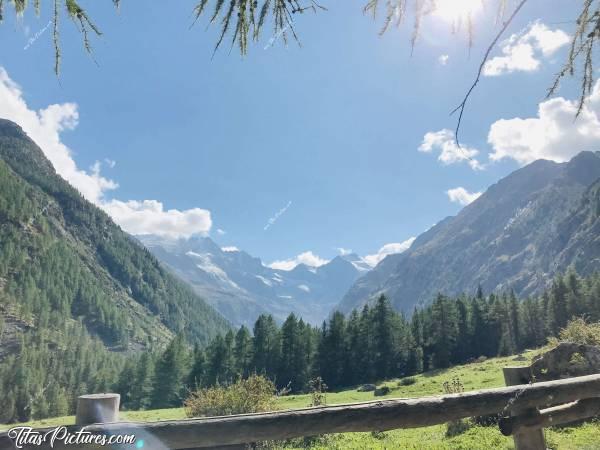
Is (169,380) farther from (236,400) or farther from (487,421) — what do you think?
(487,421)

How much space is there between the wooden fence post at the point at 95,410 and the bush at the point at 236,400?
1790 cm

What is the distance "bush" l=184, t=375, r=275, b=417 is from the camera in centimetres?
2128

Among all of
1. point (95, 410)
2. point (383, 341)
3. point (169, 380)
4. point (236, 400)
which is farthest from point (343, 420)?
point (169, 380)

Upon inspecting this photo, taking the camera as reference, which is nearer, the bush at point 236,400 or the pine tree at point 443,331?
the bush at point 236,400

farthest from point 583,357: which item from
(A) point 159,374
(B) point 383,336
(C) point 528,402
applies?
(A) point 159,374

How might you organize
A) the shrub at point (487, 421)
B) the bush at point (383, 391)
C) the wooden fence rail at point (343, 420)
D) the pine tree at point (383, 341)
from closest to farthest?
1. the wooden fence rail at point (343, 420)
2. the shrub at point (487, 421)
3. the bush at point (383, 391)
4. the pine tree at point (383, 341)

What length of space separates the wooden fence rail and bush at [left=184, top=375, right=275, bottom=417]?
17.3 m

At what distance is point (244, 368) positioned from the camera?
9944 centimetres

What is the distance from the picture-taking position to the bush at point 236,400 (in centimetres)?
2128

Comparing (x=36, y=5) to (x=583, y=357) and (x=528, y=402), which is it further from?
(x=583, y=357)

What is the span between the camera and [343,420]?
4.60 metres

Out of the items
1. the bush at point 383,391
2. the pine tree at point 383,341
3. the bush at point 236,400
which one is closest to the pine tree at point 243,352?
the pine tree at point 383,341

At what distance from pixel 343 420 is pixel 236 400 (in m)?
18.5

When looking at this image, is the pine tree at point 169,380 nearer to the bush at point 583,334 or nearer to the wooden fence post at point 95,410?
the bush at point 583,334
